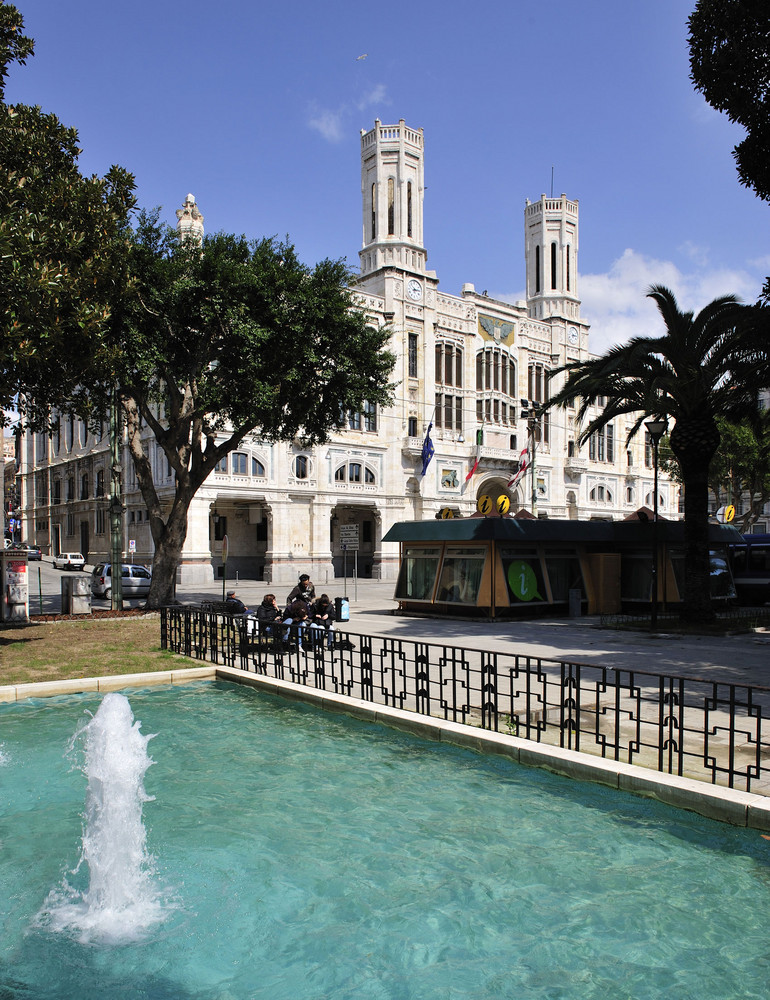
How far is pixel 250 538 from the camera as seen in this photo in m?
48.9

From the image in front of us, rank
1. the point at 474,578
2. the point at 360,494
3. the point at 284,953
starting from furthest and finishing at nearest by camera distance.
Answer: the point at 360,494, the point at 474,578, the point at 284,953

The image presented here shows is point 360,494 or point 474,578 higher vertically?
point 360,494

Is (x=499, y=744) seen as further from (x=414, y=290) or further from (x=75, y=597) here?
(x=414, y=290)

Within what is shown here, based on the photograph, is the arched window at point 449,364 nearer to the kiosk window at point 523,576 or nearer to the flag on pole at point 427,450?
the flag on pole at point 427,450

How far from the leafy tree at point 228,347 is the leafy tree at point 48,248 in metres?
2.72

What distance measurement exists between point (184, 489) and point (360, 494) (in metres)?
26.3

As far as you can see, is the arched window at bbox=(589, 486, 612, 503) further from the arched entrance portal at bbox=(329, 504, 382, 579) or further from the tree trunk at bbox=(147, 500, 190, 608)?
the tree trunk at bbox=(147, 500, 190, 608)

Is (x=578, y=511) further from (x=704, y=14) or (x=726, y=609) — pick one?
(x=704, y=14)

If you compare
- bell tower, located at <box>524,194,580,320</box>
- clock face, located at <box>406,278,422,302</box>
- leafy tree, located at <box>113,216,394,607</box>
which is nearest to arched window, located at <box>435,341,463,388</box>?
clock face, located at <box>406,278,422,302</box>

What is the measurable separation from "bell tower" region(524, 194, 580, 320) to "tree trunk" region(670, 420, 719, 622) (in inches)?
1781

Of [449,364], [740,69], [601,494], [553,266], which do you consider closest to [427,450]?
[449,364]

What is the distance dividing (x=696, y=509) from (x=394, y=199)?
3823 centimetres

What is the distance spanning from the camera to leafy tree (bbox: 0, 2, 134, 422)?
38.9 feet

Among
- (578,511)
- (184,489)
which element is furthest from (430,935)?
(578,511)
